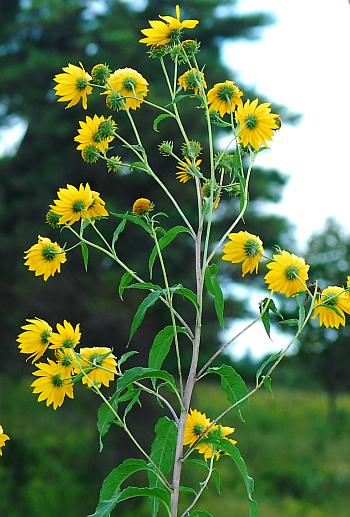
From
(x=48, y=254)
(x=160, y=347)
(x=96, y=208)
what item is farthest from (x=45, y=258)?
(x=160, y=347)

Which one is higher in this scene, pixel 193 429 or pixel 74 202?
pixel 74 202

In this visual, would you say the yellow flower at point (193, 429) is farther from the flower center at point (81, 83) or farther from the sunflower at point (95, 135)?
the flower center at point (81, 83)

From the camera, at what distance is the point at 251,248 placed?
1.27 meters

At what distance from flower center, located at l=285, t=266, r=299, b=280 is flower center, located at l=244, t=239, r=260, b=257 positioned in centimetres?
5

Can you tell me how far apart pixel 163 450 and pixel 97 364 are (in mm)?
158

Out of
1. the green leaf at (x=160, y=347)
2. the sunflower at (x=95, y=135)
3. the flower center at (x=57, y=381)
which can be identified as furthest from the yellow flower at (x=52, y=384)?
the sunflower at (x=95, y=135)

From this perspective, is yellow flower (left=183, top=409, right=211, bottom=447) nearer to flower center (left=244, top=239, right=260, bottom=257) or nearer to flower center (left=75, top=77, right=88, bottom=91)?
flower center (left=244, top=239, right=260, bottom=257)

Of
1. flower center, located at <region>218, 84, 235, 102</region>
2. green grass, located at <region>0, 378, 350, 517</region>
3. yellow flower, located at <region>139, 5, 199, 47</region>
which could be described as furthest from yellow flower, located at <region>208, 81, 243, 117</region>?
green grass, located at <region>0, 378, 350, 517</region>

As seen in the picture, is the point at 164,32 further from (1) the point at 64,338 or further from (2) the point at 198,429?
(2) the point at 198,429

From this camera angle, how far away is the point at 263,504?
7207 mm

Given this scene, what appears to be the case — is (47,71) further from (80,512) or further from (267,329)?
(267,329)

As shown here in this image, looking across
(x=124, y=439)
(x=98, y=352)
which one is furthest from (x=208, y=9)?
(x=98, y=352)

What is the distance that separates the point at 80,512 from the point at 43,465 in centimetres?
94

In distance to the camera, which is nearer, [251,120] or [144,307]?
[144,307]
